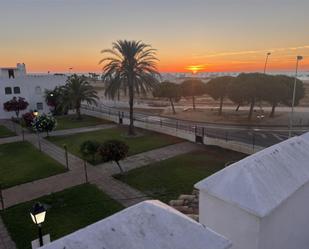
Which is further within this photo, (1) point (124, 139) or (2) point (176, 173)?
(1) point (124, 139)

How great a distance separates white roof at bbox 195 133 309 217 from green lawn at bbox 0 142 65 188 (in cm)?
1146

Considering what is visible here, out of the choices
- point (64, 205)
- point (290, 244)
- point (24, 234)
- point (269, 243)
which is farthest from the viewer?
point (64, 205)

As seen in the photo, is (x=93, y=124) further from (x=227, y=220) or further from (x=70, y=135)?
(x=227, y=220)

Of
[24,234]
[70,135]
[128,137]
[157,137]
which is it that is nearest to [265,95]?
[157,137]

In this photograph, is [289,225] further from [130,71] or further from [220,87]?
[220,87]

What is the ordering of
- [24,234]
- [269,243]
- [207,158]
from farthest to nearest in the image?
[207,158] → [24,234] → [269,243]

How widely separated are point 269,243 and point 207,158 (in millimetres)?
11248

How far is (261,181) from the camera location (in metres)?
6.26

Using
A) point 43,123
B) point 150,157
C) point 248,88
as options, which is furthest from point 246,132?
point 43,123

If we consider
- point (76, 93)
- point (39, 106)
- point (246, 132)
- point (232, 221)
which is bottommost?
point (246, 132)

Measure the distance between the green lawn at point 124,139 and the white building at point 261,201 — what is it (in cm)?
1231

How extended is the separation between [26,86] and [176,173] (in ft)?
102

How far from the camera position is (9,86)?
36406 millimetres

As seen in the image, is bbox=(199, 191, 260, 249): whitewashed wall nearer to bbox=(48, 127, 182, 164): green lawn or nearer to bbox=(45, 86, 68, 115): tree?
bbox=(48, 127, 182, 164): green lawn
